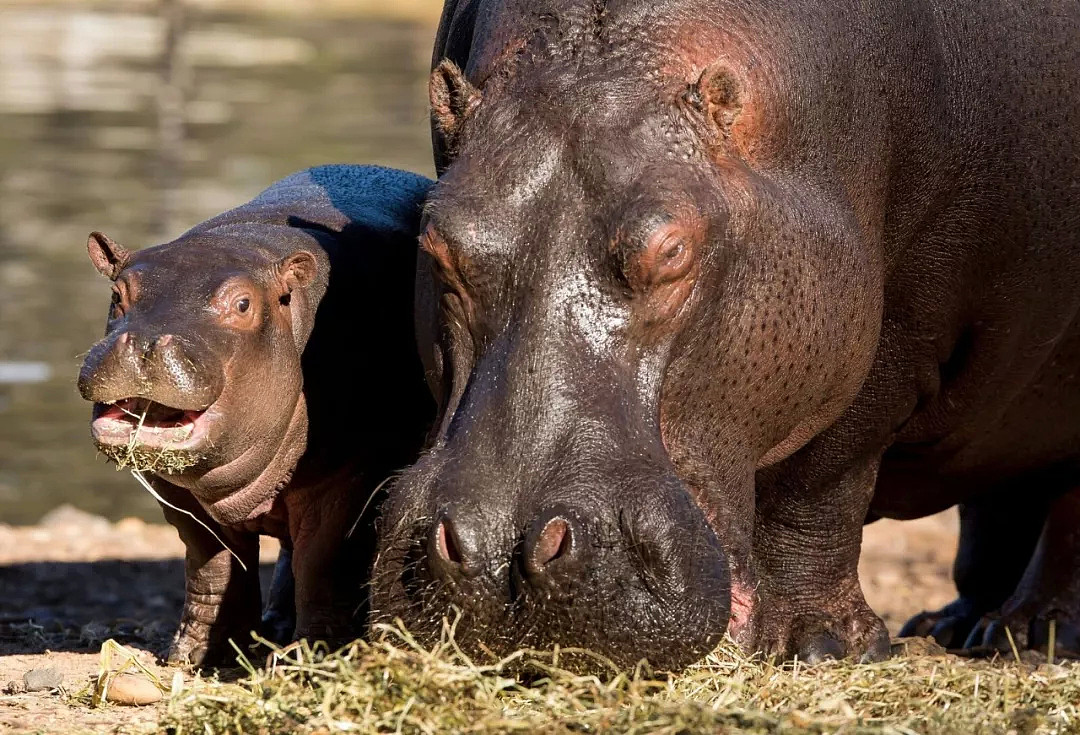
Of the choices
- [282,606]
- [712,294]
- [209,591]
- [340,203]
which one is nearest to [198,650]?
[209,591]

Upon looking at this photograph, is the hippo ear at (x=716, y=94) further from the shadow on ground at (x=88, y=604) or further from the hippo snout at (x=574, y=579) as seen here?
the shadow on ground at (x=88, y=604)

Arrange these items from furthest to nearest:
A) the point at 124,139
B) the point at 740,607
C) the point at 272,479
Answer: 1. the point at 124,139
2. the point at 272,479
3. the point at 740,607

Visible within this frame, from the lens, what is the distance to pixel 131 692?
15.7ft

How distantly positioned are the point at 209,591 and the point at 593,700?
1954 millimetres

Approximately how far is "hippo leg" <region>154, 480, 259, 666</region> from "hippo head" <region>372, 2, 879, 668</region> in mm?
1343

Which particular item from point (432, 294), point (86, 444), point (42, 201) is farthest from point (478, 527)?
point (42, 201)

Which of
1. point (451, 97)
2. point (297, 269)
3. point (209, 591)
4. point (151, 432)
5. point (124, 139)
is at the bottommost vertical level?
point (209, 591)

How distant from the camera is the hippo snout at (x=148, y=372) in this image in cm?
481

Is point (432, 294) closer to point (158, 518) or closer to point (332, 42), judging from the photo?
point (158, 518)

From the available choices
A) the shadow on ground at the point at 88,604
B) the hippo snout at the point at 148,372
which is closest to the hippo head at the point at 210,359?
the hippo snout at the point at 148,372

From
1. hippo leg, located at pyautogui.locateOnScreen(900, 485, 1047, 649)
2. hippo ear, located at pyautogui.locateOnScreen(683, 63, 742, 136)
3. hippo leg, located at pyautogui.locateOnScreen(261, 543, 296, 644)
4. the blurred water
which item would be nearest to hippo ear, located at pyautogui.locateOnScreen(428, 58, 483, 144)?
hippo ear, located at pyautogui.locateOnScreen(683, 63, 742, 136)

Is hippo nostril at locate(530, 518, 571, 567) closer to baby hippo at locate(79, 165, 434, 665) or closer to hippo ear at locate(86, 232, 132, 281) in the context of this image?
baby hippo at locate(79, 165, 434, 665)

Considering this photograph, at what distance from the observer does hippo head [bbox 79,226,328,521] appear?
4.89 m

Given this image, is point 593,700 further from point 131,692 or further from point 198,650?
point 198,650
